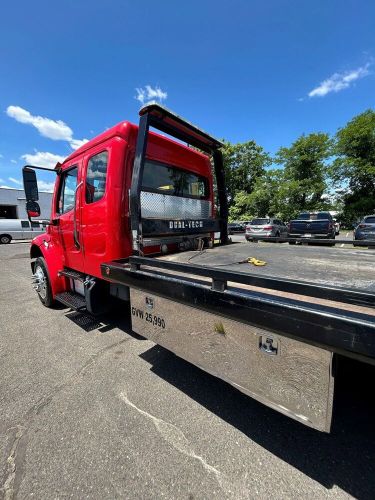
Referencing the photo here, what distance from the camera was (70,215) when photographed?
3.58 metres

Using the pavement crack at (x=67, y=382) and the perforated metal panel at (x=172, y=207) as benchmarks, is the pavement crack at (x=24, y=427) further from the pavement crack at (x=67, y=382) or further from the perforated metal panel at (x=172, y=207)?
the perforated metal panel at (x=172, y=207)

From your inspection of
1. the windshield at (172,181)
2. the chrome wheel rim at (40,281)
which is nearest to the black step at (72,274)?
the chrome wheel rim at (40,281)

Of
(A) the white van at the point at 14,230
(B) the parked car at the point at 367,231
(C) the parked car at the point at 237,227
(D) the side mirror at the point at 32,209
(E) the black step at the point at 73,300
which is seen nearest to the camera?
(E) the black step at the point at 73,300

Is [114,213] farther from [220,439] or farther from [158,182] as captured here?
[220,439]

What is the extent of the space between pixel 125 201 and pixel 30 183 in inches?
71.9

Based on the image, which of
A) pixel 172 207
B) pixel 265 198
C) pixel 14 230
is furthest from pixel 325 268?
pixel 265 198

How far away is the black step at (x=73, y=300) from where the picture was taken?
3391mm

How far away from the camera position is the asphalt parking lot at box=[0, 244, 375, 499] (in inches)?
63.2

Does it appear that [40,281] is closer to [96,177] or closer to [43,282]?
[43,282]

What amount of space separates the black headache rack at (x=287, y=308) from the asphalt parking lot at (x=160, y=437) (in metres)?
1.08

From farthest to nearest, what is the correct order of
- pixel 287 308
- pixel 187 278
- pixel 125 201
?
pixel 125 201, pixel 187 278, pixel 287 308

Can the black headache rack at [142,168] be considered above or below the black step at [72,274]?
above

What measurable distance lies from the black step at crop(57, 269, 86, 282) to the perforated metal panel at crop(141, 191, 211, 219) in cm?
137

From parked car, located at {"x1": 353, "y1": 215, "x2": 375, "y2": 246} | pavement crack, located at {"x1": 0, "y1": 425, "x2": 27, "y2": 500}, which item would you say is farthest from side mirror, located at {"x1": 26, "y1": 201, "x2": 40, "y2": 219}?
parked car, located at {"x1": 353, "y1": 215, "x2": 375, "y2": 246}
